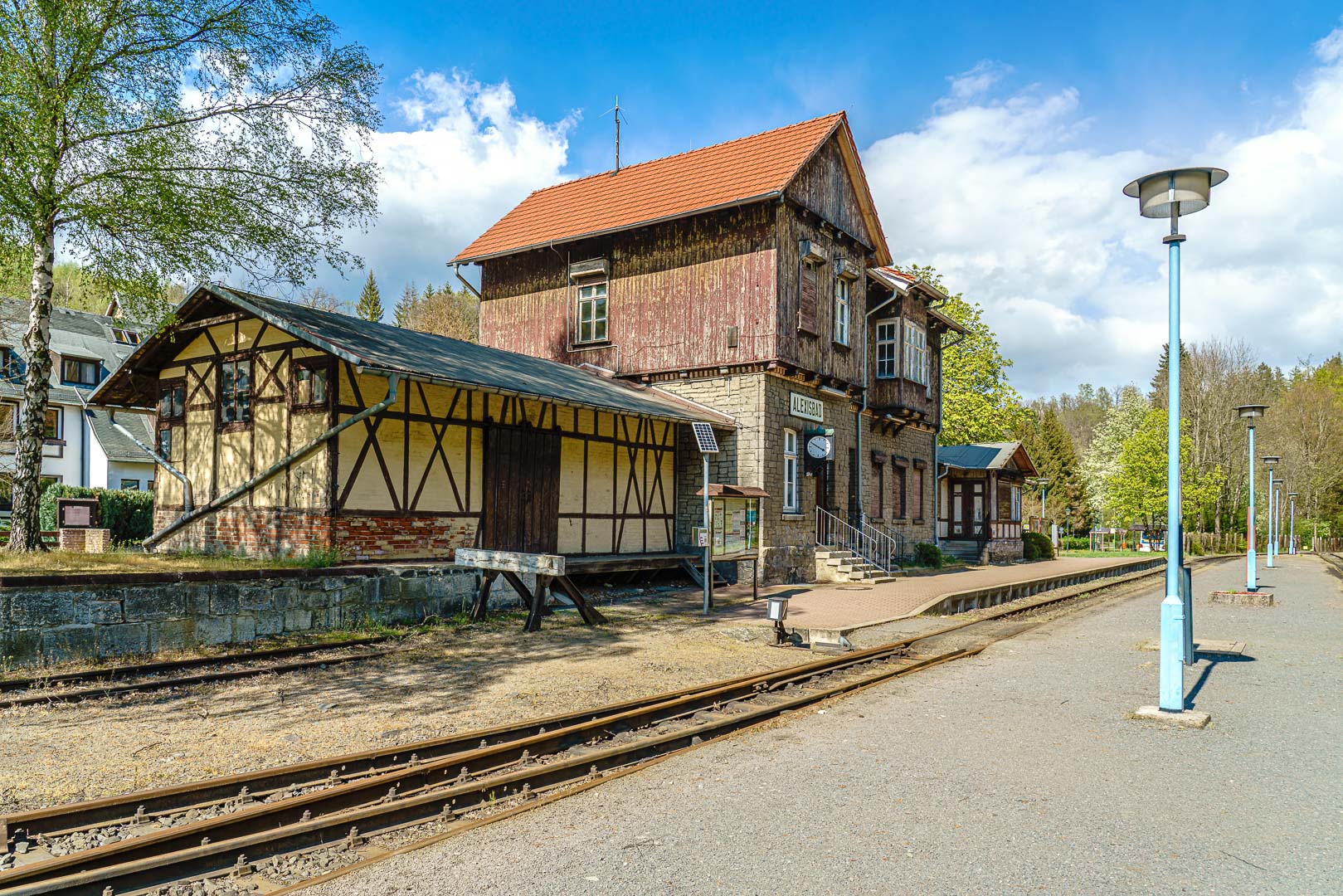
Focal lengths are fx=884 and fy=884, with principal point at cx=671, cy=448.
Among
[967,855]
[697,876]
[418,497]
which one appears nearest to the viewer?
[697,876]

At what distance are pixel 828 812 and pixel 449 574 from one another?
8926 mm

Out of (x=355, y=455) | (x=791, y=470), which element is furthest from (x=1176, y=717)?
(x=791, y=470)

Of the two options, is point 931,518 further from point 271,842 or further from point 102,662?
point 271,842

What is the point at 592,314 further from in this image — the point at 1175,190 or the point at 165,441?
the point at 1175,190

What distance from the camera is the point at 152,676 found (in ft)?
28.4

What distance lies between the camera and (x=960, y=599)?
1689 cm

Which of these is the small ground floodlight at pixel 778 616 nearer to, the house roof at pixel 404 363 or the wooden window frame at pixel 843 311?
the house roof at pixel 404 363

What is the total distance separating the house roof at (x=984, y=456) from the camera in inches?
1246

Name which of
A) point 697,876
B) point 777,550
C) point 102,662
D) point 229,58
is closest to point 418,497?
point 102,662

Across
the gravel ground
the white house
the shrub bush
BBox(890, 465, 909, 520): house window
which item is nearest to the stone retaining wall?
the gravel ground

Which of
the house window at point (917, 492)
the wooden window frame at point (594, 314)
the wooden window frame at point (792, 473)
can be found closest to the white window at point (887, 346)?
the house window at point (917, 492)

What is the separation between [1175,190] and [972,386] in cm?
3378

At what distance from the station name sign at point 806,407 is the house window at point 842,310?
1.80 metres

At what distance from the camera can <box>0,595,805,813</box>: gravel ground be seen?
571 centimetres
